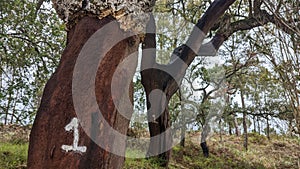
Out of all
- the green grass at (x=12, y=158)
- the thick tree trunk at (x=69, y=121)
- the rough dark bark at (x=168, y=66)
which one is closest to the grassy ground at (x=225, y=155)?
the green grass at (x=12, y=158)

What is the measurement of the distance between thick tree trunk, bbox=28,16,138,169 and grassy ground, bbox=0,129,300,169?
2.67 meters

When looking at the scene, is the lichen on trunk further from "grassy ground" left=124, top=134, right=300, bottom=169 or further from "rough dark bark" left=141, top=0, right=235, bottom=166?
"rough dark bark" left=141, top=0, right=235, bottom=166

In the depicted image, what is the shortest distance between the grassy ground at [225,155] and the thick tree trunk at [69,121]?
2.67 metres

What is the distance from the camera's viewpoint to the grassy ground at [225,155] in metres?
4.32

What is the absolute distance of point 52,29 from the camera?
4270mm

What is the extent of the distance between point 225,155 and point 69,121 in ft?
27.8

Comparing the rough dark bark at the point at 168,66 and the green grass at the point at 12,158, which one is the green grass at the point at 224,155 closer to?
the green grass at the point at 12,158

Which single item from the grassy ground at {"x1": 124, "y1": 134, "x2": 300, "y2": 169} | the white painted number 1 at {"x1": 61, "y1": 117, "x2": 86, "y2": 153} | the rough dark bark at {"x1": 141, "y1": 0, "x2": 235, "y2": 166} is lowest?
the grassy ground at {"x1": 124, "y1": 134, "x2": 300, "y2": 169}

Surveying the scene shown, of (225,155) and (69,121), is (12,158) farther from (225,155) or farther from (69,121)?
(225,155)

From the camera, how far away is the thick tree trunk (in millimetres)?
1263

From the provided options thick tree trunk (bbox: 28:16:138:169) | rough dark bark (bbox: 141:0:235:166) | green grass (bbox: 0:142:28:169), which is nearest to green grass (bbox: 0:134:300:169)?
green grass (bbox: 0:142:28:169)

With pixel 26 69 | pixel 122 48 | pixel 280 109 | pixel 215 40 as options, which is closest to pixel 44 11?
pixel 26 69

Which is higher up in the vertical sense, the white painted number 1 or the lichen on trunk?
the lichen on trunk

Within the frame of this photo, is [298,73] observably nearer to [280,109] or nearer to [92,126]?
[92,126]
